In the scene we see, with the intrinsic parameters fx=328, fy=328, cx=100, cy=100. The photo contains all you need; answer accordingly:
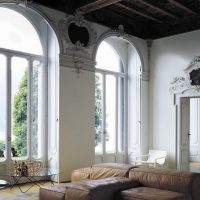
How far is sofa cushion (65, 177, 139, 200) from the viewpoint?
442 cm

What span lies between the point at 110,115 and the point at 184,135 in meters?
2.25

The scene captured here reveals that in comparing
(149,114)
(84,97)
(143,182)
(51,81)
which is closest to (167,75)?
(149,114)

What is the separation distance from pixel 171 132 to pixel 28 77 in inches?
178

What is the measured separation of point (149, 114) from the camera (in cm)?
1027

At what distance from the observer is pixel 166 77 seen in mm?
A: 9898

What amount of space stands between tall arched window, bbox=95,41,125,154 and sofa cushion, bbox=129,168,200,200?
433 cm

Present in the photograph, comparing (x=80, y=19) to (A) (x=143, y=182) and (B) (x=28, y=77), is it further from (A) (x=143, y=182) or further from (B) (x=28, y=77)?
(A) (x=143, y=182)

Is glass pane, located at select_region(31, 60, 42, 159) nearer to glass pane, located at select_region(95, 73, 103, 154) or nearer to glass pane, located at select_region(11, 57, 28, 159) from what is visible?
glass pane, located at select_region(11, 57, 28, 159)

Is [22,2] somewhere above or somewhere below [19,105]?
above

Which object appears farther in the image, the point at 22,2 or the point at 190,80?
the point at 190,80

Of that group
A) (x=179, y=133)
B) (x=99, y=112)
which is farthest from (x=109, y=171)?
(x=179, y=133)

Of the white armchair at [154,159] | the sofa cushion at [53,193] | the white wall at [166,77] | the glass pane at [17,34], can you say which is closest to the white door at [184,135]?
the white wall at [166,77]

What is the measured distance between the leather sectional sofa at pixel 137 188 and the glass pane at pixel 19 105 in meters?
2.82

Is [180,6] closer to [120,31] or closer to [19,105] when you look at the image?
[120,31]
